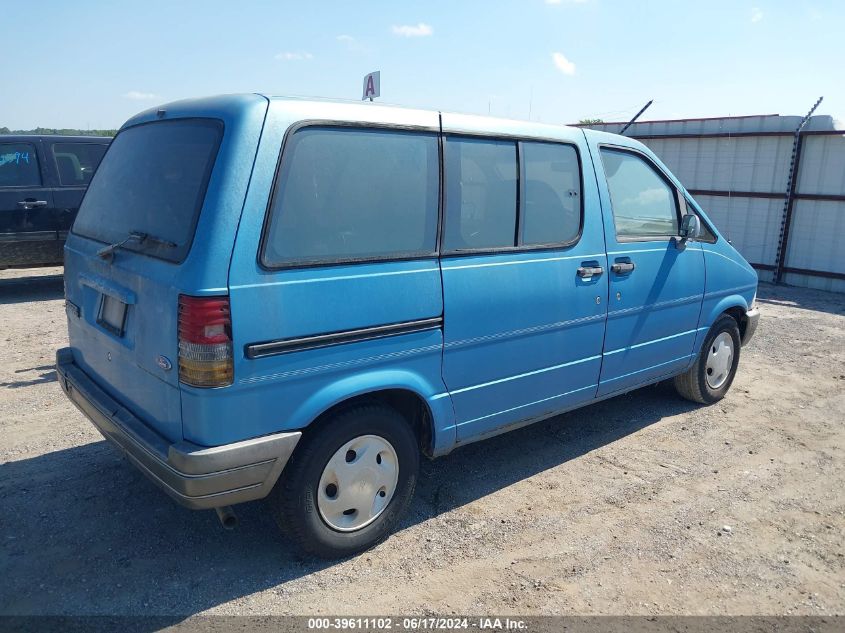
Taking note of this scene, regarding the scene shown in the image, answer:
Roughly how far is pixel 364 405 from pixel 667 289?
253cm

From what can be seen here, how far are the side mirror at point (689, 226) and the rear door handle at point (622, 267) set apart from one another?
631 millimetres

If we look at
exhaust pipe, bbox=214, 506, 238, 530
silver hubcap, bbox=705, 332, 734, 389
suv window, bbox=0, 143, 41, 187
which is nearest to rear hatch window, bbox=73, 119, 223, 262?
exhaust pipe, bbox=214, 506, 238, 530

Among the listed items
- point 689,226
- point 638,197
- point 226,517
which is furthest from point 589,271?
point 226,517

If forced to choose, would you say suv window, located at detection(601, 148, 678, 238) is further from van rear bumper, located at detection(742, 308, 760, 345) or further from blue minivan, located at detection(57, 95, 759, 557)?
van rear bumper, located at detection(742, 308, 760, 345)

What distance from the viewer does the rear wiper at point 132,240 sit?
2770mm

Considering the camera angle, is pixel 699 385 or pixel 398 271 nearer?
pixel 398 271

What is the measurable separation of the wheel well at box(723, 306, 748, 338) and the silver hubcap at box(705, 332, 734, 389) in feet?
0.60

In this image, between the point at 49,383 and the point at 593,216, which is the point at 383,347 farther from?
the point at 49,383

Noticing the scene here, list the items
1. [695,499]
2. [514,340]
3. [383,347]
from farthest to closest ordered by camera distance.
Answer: [695,499] → [514,340] → [383,347]

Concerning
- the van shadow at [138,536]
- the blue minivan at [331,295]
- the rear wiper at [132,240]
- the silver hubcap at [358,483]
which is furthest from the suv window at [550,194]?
the rear wiper at [132,240]

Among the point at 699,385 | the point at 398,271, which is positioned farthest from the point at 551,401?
the point at 699,385

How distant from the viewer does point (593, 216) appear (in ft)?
13.3

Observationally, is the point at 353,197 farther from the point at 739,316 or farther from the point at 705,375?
the point at 739,316

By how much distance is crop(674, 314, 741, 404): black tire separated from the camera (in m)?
5.21
